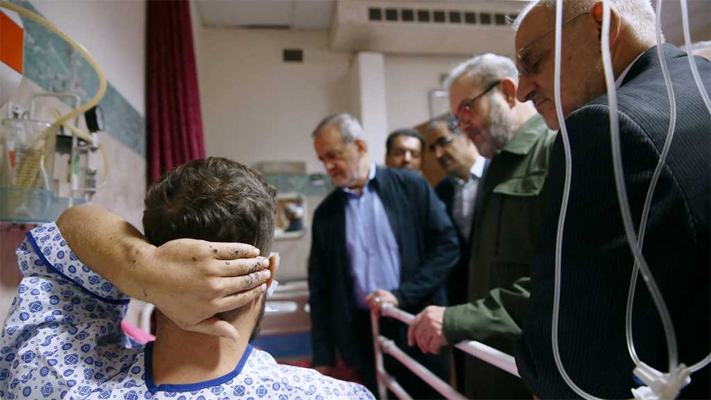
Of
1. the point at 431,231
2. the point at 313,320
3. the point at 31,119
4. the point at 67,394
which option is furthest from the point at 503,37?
the point at 67,394

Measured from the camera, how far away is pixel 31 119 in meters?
0.99

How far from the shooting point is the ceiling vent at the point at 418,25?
321 cm

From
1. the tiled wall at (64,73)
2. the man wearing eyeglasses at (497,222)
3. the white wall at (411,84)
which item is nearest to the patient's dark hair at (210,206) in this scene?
the man wearing eyeglasses at (497,222)

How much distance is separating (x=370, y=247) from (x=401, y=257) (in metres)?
0.14

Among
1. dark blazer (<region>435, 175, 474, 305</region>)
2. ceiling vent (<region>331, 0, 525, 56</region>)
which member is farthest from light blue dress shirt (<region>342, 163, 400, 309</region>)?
ceiling vent (<region>331, 0, 525, 56</region>)

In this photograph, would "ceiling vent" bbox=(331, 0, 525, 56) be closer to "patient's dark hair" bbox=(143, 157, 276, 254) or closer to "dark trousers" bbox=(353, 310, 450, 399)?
"dark trousers" bbox=(353, 310, 450, 399)

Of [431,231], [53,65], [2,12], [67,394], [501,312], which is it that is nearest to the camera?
[67,394]

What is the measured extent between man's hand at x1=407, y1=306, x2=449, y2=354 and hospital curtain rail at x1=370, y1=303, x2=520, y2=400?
4cm

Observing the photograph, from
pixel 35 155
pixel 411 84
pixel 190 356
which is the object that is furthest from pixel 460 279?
pixel 411 84

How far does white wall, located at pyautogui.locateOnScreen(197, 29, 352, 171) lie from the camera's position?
3.54 metres

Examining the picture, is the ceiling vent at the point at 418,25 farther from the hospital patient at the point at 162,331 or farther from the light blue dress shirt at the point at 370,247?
the hospital patient at the point at 162,331

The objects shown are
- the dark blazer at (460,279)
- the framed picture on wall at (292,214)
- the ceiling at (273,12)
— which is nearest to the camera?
the dark blazer at (460,279)

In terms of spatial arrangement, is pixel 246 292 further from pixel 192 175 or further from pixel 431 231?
pixel 431 231

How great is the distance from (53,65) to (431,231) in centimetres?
136
